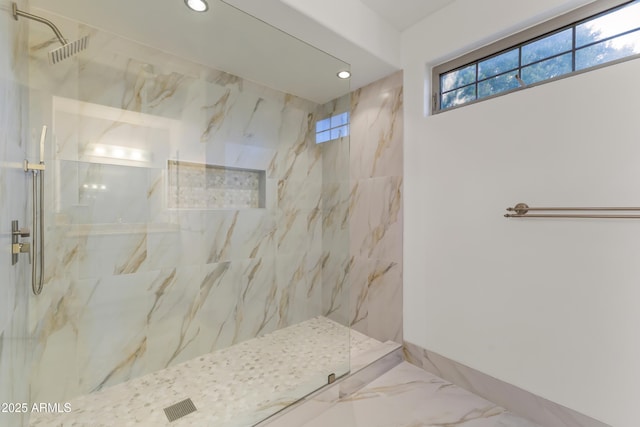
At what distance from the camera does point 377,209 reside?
2.39 meters

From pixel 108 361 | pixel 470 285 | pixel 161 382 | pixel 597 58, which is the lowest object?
pixel 161 382

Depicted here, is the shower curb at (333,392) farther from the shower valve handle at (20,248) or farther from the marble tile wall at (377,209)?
the shower valve handle at (20,248)

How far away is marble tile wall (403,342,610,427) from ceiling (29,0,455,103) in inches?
87.2

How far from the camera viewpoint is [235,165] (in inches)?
92.0

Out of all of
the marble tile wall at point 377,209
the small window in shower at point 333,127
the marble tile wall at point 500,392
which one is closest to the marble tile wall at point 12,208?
the small window in shower at point 333,127

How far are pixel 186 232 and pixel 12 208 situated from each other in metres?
1.03

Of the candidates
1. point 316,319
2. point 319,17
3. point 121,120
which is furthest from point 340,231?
point 121,120

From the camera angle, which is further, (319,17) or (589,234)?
(319,17)

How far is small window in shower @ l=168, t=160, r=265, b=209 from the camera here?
80.9 inches

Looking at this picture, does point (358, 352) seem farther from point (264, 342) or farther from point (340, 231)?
point (340, 231)

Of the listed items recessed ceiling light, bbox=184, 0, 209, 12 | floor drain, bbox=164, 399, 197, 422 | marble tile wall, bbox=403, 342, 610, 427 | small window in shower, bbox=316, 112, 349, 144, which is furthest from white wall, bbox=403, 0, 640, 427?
floor drain, bbox=164, 399, 197, 422

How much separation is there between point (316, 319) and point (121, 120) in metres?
2.18

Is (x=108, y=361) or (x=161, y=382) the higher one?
(x=108, y=361)

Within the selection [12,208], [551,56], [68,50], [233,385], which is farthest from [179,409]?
[551,56]
